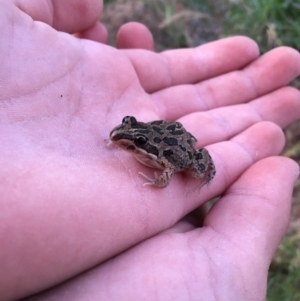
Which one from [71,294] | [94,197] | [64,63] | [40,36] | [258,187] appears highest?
[40,36]

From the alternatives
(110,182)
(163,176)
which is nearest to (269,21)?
(163,176)

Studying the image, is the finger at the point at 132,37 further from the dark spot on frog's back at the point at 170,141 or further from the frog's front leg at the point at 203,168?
the frog's front leg at the point at 203,168

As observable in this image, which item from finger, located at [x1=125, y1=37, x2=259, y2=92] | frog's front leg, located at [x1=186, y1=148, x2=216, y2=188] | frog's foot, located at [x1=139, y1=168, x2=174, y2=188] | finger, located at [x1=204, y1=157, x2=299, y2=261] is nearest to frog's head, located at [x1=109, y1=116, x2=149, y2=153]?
frog's foot, located at [x1=139, y1=168, x2=174, y2=188]

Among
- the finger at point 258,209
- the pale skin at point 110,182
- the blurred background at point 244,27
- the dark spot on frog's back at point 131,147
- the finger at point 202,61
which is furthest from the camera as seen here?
the finger at point 202,61

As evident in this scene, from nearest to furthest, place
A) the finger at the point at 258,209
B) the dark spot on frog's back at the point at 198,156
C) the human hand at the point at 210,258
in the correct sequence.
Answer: the human hand at the point at 210,258
the finger at the point at 258,209
the dark spot on frog's back at the point at 198,156

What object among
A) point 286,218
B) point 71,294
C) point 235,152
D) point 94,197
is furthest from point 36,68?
point 286,218

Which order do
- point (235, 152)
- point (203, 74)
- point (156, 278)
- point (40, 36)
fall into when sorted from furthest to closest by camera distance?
point (203, 74) < point (235, 152) < point (40, 36) < point (156, 278)

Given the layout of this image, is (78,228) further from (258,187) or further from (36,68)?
(258,187)

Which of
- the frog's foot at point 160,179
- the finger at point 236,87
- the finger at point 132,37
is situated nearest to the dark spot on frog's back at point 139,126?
the frog's foot at point 160,179
